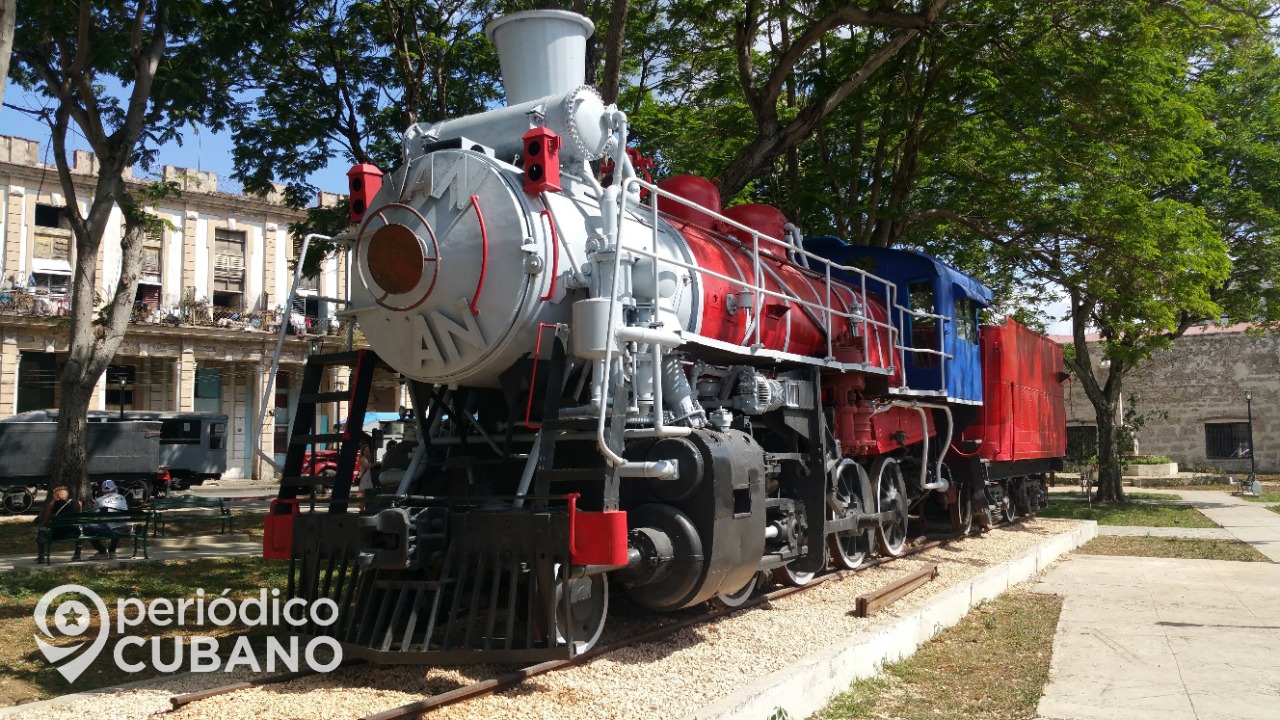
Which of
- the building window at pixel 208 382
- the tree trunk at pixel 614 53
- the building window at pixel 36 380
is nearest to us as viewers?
the tree trunk at pixel 614 53

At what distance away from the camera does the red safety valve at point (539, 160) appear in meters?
6.39

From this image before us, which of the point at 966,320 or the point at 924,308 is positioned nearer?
the point at 924,308

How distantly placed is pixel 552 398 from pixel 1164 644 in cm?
574

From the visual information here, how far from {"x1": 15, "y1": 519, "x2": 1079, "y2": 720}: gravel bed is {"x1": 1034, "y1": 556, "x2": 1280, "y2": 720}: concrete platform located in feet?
5.14

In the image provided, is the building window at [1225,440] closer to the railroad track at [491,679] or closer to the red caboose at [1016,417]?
the red caboose at [1016,417]

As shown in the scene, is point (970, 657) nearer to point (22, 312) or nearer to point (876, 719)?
point (876, 719)

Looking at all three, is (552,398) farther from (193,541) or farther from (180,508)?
(180,508)

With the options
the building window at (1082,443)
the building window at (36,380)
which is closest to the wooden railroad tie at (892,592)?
the building window at (1082,443)

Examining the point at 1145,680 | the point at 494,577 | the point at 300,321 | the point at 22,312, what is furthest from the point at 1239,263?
the point at 22,312

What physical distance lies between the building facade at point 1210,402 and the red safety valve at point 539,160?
3891 centimetres

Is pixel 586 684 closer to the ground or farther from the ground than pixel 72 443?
closer to the ground

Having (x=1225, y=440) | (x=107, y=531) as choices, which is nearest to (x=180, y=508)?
(x=107, y=531)

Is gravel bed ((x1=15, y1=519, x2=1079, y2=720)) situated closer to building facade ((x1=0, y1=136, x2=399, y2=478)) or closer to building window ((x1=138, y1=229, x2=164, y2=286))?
building facade ((x1=0, y1=136, x2=399, y2=478))
